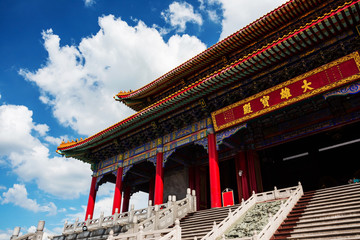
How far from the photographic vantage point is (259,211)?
9.59 m

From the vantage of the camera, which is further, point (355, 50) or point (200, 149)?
point (200, 149)

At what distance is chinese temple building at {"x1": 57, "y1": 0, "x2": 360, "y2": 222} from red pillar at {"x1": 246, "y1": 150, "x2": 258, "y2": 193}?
0.19ft

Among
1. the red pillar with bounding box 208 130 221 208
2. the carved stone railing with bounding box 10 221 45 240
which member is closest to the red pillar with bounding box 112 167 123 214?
the carved stone railing with bounding box 10 221 45 240

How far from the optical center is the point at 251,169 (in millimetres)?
15258

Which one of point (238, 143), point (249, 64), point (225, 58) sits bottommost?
point (238, 143)

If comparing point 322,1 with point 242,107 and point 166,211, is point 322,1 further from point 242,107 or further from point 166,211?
point 166,211

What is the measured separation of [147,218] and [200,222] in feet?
8.02

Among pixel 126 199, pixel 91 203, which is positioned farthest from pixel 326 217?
pixel 126 199

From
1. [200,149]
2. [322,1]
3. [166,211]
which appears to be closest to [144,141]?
[200,149]

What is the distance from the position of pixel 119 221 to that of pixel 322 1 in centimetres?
1579

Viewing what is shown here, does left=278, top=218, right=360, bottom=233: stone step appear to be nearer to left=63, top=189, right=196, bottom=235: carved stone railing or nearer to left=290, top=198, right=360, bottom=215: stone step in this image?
left=290, top=198, right=360, bottom=215: stone step

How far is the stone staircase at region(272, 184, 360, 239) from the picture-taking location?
262 inches

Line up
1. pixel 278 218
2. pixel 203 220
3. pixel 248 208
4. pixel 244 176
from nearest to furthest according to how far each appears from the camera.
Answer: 1. pixel 278 218
2. pixel 248 208
3. pixel 203 220
4. pixel 244 176

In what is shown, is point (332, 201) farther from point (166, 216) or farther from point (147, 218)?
point (147, 218)
